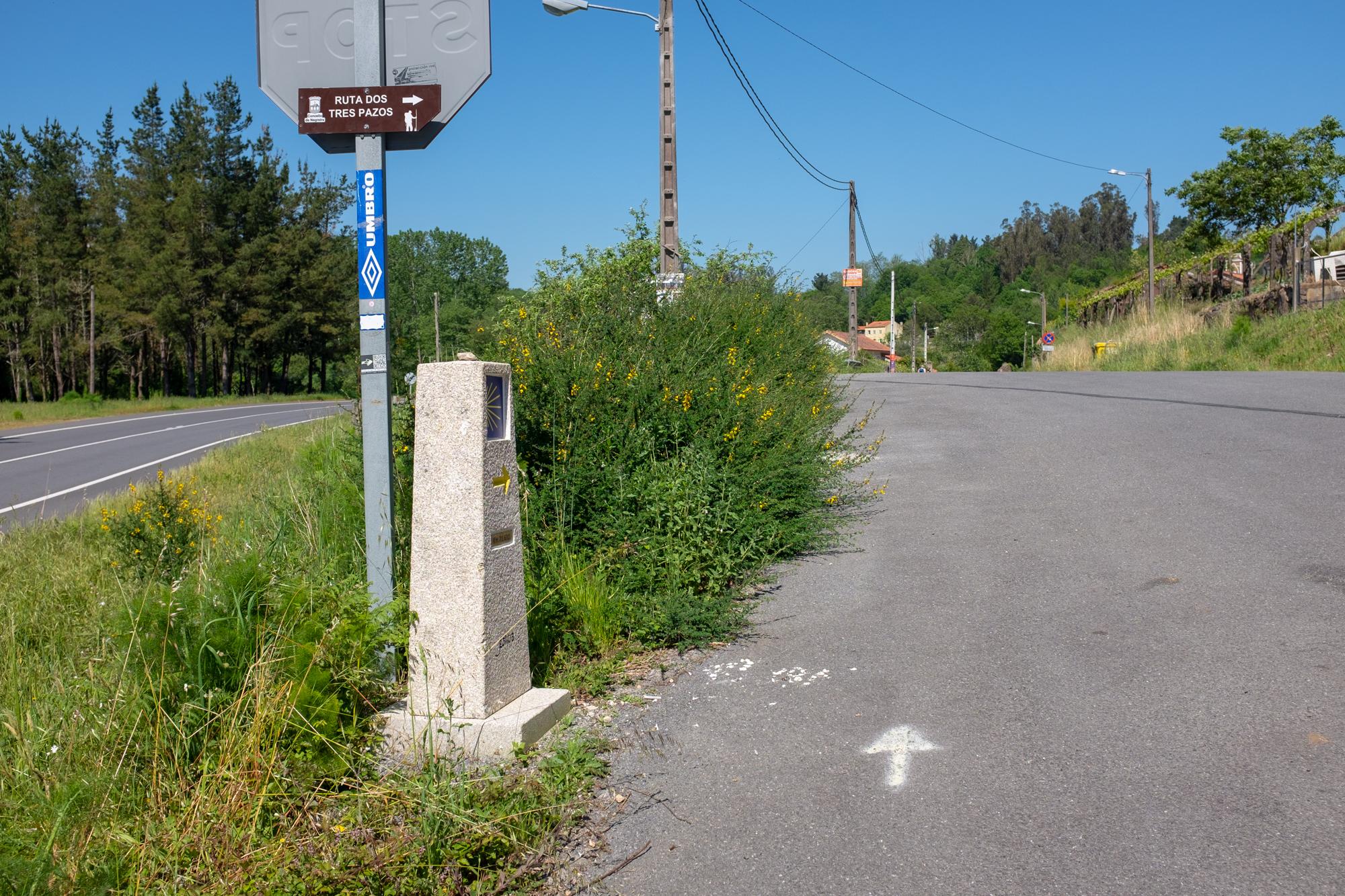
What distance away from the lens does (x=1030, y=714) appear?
434cm

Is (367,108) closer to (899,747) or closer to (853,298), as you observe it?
(899,747)

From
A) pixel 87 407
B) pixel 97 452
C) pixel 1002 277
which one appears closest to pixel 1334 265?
pixel 97 452

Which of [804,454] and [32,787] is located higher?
[804,454]

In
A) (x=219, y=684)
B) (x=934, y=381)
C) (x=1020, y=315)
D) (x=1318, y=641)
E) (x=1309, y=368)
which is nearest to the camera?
(x=219, y=684)

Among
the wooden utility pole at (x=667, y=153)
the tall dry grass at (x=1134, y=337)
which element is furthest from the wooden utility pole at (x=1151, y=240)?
the wooden utility pole at (x=667, y=153)

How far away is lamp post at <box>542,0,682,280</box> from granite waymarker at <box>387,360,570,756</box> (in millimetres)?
9741

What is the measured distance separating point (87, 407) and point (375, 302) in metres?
43.6

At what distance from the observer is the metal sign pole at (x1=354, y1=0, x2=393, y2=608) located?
464 cm

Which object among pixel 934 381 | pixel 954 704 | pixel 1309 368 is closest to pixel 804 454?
pixel 954 704

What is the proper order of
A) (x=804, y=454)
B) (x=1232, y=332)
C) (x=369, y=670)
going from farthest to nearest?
(x=1232, y=332) → (x=804, y=454) → (x=369, y=670)

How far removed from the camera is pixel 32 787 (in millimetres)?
3301

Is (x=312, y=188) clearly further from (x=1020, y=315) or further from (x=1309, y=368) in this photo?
(x=1020, y=315)

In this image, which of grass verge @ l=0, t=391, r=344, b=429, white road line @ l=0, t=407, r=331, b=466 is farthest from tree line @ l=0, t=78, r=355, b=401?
white road line @ l=0, t=407, r=331, b=466

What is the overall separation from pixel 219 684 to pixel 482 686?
1.00 meters
